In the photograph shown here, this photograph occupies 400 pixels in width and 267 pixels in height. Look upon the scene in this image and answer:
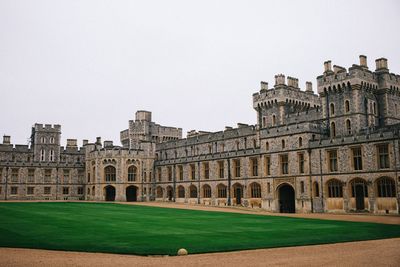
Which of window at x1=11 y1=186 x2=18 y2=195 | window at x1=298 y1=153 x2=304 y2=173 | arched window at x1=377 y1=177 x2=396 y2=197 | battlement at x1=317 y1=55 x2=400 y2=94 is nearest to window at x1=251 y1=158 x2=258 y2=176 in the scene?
window at x1=298 y1=153 x2=304 y2=173

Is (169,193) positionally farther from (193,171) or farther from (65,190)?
(65,190)

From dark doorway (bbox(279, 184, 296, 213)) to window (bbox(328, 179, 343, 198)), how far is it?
5.83 meters

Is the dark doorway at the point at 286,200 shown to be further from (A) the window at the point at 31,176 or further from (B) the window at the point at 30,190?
(A) the window at the point at 31,176

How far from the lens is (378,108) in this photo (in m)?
44.1

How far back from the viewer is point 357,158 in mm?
37469

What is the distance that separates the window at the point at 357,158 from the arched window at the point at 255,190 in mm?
12989

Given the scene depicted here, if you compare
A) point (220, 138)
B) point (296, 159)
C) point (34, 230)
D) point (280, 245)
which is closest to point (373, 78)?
point (296, 159)

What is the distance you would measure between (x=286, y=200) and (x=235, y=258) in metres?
32.4

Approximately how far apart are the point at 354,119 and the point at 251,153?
502 inches

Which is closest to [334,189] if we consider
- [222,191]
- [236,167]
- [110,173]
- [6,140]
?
[236,167]

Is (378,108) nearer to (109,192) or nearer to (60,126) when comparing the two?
(109,192)

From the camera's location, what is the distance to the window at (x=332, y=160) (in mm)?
39312

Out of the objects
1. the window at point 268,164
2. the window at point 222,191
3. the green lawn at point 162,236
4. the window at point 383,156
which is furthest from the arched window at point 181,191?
the green lawn at point 162,236

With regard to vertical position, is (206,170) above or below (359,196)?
above
